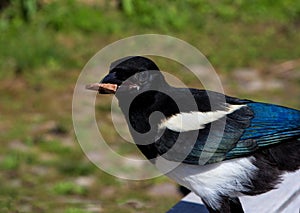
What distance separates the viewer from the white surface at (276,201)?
4.30m

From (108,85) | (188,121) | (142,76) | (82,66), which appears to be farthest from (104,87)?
(82,66)

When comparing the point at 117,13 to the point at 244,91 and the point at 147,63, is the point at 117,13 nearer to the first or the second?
the point at 244,91

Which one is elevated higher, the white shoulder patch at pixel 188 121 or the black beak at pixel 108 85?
the black beak at pixel 108 85

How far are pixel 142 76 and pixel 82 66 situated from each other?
12.5 ft

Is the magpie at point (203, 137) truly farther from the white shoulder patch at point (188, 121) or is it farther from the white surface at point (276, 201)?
the white surface at point (276, 201)

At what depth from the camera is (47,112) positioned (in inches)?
270

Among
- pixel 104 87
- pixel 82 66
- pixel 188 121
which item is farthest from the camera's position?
pixel 82 66

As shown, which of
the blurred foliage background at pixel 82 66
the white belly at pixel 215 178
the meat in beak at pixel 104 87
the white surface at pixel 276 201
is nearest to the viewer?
the meat in beak at pixel 104 87

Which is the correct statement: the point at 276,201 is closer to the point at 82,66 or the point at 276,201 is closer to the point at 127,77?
the point at 127,77

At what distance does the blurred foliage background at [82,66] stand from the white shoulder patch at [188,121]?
4.97 feet

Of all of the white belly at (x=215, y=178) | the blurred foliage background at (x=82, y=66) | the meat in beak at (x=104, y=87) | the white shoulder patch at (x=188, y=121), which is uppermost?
the blurred foliage background at (x=82, y=66)

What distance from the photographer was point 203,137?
3.89m

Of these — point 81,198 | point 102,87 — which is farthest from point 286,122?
point 81,198

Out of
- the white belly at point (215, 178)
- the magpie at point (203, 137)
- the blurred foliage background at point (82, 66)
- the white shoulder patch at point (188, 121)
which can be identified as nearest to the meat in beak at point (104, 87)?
the magpie at point (203, 137)
